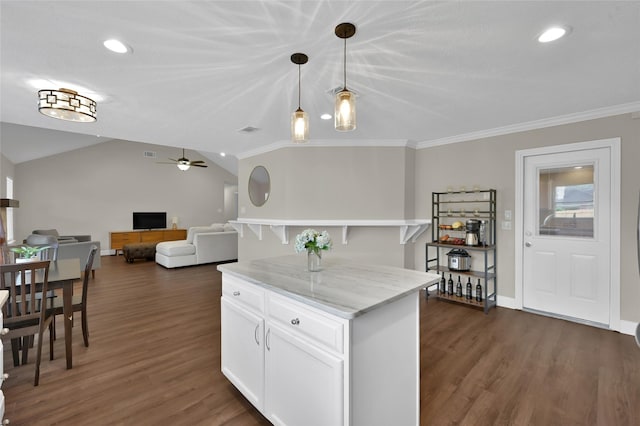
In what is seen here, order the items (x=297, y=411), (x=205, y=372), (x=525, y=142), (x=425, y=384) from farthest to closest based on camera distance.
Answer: (x=525, y=142) → (x=205, y=372) → (x=425, y=384) → (x=297, y=411)

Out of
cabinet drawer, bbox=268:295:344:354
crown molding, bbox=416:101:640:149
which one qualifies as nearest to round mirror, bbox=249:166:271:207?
crown molding, bbox=416:101:640:149

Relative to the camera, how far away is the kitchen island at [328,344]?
1.33 metres

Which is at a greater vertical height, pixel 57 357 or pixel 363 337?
pixel 363 337

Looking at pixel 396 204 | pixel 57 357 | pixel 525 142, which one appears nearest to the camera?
pixel 57 357

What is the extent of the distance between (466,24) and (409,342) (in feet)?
6.02

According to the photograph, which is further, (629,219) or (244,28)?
(629,219)

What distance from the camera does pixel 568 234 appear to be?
3.38 m

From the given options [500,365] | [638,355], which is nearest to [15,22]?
[500,365]

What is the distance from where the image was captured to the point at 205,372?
233cm

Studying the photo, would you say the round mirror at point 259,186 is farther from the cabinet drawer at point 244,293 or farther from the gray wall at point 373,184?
the cabinet drawer at point 244,293

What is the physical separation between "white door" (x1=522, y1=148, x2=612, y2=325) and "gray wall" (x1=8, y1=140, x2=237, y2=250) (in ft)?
31.0

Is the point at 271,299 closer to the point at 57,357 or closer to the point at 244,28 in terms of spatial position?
the point at 244,28

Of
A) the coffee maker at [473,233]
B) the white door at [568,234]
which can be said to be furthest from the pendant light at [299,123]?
the white door at [568,234]

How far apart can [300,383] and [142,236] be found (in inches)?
352
